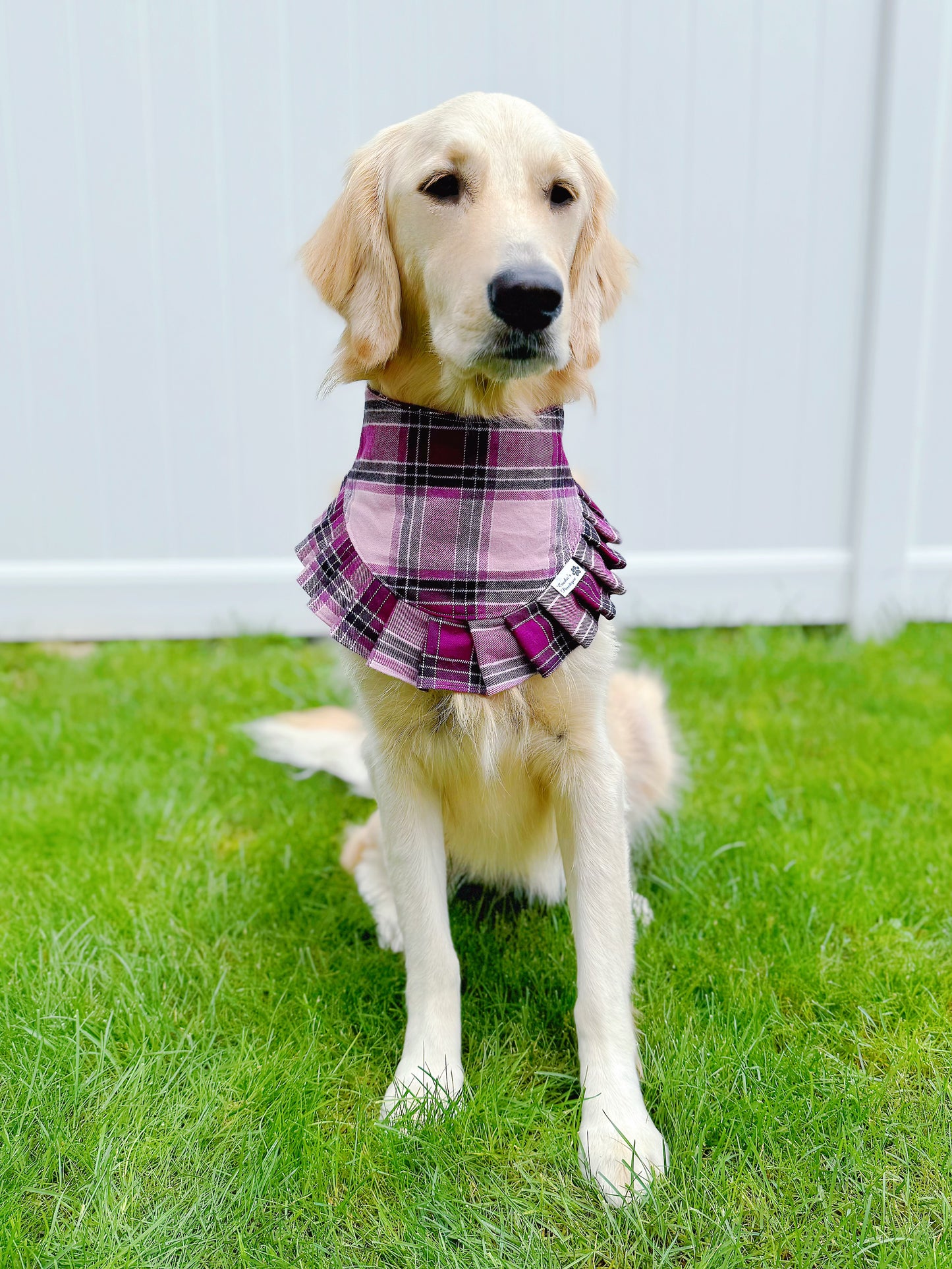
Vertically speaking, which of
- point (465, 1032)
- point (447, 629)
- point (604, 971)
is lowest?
point (465, 1032)

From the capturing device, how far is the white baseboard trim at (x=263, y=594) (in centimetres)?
374

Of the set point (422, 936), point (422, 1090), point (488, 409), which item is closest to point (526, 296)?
point (488, 409)

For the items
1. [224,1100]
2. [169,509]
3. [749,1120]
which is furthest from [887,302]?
[224,1100]

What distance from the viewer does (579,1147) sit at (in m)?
1.47

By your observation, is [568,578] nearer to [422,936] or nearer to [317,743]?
[422,936]

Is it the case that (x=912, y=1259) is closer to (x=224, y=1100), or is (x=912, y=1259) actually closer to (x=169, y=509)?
(x=224, y=1100)

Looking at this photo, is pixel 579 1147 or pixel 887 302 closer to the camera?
pixel 579 1147

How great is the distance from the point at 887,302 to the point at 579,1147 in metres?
3.22

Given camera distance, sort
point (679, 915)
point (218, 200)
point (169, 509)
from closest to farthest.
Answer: point (679, 915) → point (218, 200) → point (169, 509)

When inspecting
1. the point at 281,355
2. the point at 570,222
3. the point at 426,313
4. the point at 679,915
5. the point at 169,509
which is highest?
the point at 570,222

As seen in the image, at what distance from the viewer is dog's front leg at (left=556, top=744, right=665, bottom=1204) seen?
1438 millimetres

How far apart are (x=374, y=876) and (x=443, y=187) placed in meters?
1.36

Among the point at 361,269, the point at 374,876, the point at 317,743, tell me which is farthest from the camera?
the point at 317,743

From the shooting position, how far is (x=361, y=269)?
63.2 inches
